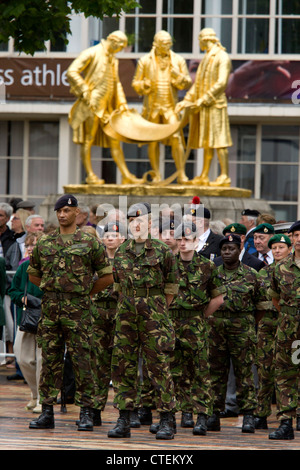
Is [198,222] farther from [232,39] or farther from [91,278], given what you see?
[232,39]

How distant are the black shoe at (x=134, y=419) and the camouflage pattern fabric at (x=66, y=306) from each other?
540mm

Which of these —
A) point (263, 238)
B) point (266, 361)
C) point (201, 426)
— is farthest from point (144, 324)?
point (263, 238)

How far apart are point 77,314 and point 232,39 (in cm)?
1609

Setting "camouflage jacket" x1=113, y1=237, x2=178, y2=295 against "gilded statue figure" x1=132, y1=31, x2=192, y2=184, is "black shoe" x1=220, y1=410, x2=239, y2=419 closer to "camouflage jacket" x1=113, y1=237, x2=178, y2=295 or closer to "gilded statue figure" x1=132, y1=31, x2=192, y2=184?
"camouflage jacket" x1=113, y1=237, x2=178, y2=295

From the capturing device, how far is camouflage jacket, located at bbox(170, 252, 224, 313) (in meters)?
9.59

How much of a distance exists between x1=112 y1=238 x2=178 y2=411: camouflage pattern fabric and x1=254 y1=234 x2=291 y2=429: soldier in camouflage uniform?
4.27ft

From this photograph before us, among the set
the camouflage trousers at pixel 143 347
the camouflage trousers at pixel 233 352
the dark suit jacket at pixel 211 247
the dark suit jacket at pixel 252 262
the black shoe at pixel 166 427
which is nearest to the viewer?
the black shoe at pixel 166 427

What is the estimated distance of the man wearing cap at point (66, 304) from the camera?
9234 millimetres

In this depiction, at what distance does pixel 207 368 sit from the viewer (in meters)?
9.59

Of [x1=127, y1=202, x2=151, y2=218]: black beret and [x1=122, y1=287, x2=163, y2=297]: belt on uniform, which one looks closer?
[x1=122, y1=287, x2=163, y2=297]: belt on uniform

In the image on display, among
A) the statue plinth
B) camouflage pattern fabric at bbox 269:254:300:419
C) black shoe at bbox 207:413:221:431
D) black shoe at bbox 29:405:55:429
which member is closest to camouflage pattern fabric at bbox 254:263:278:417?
black shoe at bbox 207:413:221:431

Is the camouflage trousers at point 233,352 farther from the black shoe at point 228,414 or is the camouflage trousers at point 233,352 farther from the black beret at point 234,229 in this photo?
the black beret at point 234,229

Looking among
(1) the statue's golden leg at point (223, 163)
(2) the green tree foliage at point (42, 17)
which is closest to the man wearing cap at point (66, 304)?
(2) the green tree foliage at point (42, 17)
